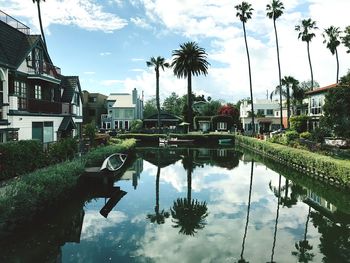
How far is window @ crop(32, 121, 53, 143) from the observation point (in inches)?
1119

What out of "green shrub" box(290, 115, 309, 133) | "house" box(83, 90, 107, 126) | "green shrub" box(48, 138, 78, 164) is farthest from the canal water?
"house" box(83, 90, 107, 126)

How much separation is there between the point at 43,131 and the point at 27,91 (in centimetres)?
368

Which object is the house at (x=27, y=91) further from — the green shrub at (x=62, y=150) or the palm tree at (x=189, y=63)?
the palm tree at (x=189, y=63)

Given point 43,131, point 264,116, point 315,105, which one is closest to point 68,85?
point 43,131

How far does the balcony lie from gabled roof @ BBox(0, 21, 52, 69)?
1301 mm

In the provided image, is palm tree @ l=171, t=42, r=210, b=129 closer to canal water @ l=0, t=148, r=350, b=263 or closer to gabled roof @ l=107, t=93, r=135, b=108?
gabled roof @ l=107, t=93, r=135, b=108

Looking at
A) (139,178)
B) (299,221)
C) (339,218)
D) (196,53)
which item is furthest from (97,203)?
(196,53)

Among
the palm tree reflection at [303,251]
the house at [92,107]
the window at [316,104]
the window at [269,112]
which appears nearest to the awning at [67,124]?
the palm tree reflection at [303,251]

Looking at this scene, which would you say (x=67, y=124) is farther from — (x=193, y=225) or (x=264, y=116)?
(x=264, y=116)

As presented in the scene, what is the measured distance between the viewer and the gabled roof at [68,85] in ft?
123

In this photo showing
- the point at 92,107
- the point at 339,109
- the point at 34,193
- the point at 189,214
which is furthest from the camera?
the point at 92,107

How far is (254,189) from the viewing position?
23.9 meters

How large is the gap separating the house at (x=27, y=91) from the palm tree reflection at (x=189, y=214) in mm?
13801

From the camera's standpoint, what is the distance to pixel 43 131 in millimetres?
29766
